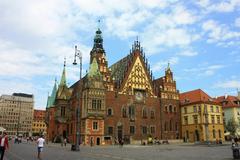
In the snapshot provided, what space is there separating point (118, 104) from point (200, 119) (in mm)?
22437

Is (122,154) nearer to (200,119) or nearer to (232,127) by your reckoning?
(200,119)

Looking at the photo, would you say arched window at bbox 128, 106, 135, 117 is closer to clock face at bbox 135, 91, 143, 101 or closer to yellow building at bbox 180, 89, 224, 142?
clock face at bbox 135, 91, 143, 101

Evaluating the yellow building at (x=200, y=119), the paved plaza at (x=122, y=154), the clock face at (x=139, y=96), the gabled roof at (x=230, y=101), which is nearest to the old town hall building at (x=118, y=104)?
the clock face at (x=139, y=96)

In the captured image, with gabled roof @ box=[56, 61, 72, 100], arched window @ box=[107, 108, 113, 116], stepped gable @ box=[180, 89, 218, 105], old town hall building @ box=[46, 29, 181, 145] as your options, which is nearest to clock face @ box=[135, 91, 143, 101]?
old town hall building @ box=[46, 29, 181, 145]

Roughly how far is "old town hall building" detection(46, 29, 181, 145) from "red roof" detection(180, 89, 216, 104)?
3287mm

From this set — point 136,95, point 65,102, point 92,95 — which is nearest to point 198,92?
point 136,95

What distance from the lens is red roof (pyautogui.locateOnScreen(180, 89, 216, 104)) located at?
78.8 meters

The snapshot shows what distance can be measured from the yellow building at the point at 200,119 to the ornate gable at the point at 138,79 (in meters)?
12.3

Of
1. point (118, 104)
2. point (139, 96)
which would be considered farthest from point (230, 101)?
point (118, 104)

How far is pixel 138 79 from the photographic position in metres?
75.2

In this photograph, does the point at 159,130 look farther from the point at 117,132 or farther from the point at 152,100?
the point at 117,132

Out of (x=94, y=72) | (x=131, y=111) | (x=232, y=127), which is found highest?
(x=94, y=72)

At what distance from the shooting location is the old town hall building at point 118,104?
65.8 metres

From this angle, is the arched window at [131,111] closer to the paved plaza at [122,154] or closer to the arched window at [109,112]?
the arched window at [109,112]
